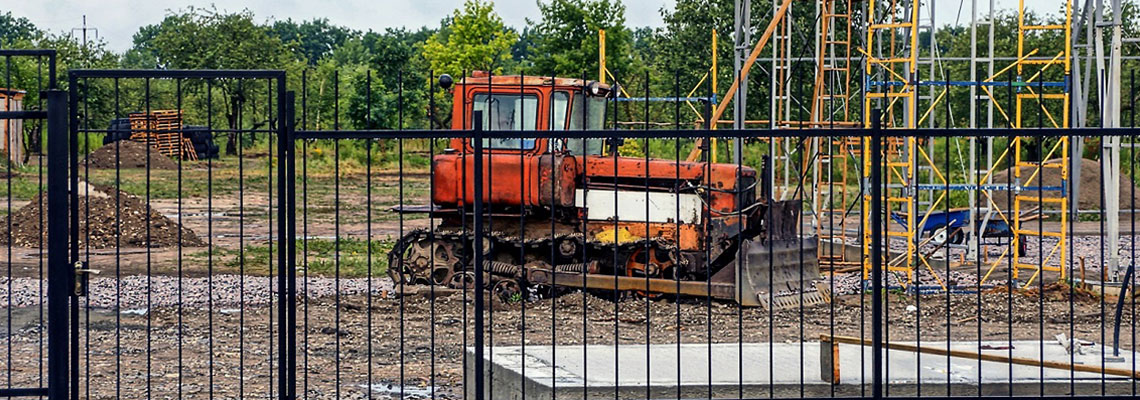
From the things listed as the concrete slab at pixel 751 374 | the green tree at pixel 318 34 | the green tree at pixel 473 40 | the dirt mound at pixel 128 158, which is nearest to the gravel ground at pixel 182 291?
the concrete slab at pixel 751 374

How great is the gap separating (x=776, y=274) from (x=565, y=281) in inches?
87.4

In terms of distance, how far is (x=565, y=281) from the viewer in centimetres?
1441

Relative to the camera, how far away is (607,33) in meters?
41.9

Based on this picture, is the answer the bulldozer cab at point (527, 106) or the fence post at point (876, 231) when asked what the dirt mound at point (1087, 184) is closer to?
the bulldozer cab at point (527, 106)

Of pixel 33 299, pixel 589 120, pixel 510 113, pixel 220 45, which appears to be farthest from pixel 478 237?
pixel 220 45

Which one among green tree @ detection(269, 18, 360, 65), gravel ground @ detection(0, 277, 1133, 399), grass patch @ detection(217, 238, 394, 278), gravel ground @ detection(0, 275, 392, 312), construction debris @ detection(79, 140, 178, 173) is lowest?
gravel ground @ detection(0, 277, 1133, 399)

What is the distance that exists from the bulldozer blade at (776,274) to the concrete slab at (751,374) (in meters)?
4.29

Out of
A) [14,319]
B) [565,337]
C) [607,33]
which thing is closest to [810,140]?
[565,337]

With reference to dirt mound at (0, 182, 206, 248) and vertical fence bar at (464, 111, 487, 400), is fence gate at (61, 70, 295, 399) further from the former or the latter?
vertical fence bar at (464, 111, 487, 400)

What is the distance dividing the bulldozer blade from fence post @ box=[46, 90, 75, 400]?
26.4 ft

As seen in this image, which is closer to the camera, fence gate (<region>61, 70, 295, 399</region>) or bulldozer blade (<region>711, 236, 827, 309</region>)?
fence gate (<region>61, 70, 295, 399</region>)

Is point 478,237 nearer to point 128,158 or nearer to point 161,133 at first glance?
point 161,133

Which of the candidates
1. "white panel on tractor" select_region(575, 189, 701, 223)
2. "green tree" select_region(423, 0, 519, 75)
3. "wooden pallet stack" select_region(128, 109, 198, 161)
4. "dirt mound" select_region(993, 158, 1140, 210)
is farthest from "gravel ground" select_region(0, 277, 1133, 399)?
"green tree" select_region(423, 0, 519, 75)

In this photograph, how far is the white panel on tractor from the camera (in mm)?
14773
